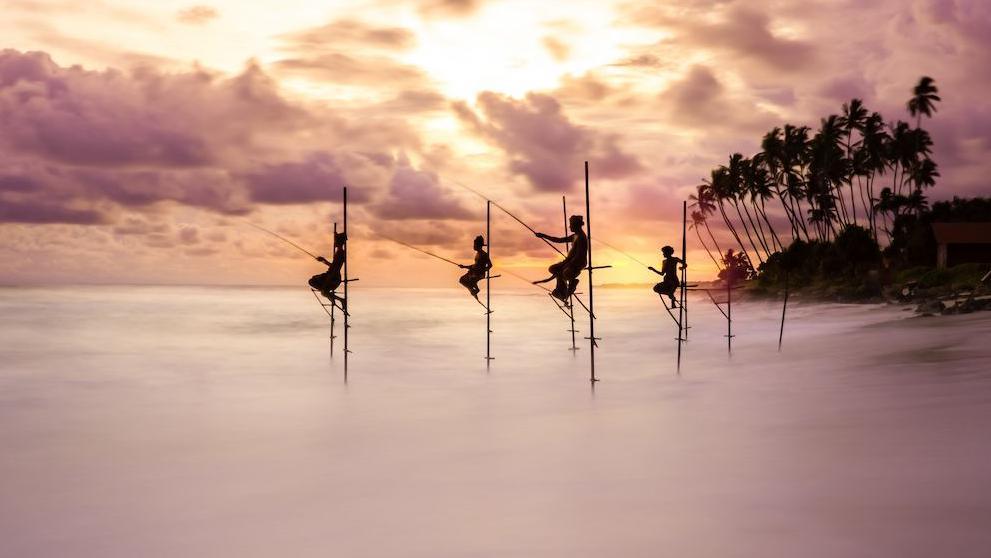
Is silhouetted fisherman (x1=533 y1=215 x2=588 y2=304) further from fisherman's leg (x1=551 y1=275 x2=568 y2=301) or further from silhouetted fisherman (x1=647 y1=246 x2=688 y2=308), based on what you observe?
silhouetted fisherman (x1=647 y1=246 x2=688 y2=308)

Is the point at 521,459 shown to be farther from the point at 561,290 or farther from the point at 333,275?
the point at 333,275

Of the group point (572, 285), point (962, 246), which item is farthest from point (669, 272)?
point (962, 246)

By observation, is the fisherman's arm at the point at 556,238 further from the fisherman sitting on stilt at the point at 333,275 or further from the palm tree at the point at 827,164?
the palm tree at the point at 827,164

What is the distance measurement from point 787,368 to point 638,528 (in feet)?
61.9

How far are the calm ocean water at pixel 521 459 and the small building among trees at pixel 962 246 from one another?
5246cm

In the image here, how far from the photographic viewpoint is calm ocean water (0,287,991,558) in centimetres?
930

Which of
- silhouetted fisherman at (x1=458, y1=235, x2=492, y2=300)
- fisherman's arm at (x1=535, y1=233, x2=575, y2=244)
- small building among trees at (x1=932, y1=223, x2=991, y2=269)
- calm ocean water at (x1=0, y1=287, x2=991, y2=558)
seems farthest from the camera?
small building among trees at (x1=932, y1=223, x2=991, y2=269)

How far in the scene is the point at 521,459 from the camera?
13688 mm

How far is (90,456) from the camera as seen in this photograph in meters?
15.4

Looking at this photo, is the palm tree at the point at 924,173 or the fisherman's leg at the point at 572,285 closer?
the fisherman's leg at the point at 572,285

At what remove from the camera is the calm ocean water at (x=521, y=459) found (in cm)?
930

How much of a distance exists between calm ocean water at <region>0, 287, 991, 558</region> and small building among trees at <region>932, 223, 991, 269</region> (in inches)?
2065

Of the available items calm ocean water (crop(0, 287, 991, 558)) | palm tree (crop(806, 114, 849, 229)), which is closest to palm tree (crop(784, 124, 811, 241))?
palm tree (crop(806, 114, 849, 229))

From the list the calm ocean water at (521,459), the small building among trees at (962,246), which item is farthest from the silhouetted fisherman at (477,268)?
the small building among trees at (962,246)
